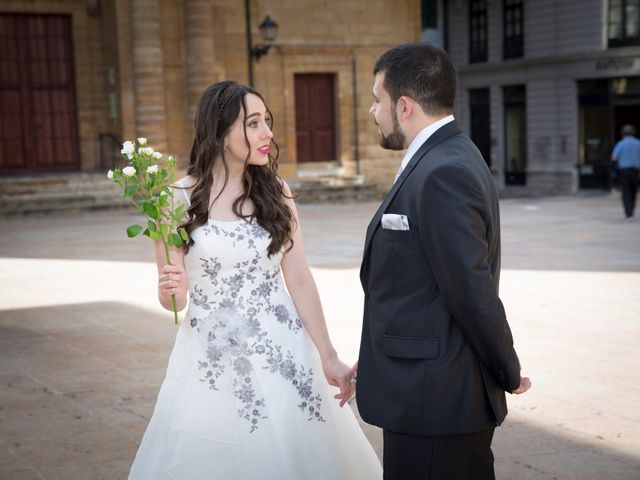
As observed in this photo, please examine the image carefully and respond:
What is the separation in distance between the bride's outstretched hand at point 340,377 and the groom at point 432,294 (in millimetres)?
697

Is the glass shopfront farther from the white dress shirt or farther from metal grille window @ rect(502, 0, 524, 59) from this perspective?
the white dress shirt

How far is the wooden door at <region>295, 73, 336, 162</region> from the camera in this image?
87.5 feet

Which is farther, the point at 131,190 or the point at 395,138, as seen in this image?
the point at 131,190

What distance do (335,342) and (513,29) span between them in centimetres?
2803

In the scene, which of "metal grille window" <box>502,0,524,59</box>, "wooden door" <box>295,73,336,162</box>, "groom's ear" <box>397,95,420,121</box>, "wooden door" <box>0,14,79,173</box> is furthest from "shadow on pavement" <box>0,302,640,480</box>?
"metal grille window" <box>502,0,524,59</box>

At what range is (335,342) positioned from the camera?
26.7 feet

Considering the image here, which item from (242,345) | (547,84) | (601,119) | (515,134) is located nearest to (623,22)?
(601,119)

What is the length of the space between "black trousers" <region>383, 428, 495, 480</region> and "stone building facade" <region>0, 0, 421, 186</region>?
21329 millimetres

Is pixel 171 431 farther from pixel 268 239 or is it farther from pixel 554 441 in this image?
pixel 554 441

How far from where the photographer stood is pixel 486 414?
119 inches

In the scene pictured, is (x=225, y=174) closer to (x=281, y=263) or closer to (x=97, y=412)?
(x=281, y=263)

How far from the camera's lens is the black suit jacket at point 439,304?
112 inches

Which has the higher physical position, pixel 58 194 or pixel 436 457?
pixel 436 457

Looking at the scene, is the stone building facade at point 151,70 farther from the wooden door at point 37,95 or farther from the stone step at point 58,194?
the stone step at point 58,194
